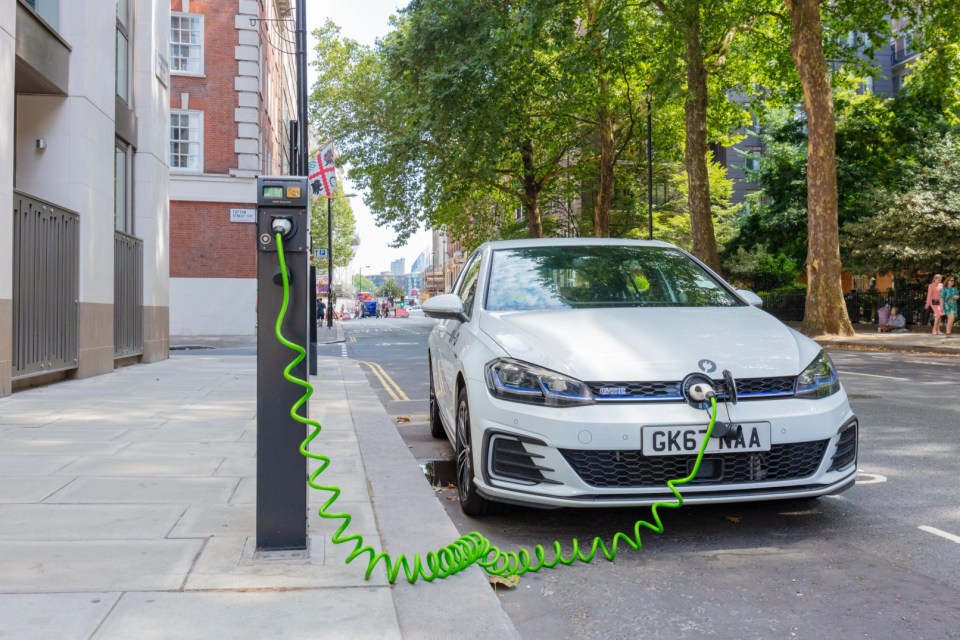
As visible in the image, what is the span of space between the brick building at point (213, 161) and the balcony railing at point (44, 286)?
1656cm

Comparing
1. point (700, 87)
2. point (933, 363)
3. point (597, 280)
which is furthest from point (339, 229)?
point (597, 280)

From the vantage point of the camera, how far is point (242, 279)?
28453 millimetres

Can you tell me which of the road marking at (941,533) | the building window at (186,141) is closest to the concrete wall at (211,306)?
the building window at (186,141)

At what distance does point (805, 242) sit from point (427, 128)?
1914cm

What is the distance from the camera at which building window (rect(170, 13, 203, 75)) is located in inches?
1133

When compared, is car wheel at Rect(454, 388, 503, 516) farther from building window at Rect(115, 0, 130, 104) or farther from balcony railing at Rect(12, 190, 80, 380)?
building window at Rect(115, 0, 130, 104)

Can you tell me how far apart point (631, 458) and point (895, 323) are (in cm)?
2638

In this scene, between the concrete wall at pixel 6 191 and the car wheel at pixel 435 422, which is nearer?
the car wheel at pixel 435 422

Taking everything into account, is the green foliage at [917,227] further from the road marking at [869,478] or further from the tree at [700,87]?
the road marking at [869,478]

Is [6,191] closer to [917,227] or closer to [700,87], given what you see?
[700,87]

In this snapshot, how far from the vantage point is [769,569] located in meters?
3.69

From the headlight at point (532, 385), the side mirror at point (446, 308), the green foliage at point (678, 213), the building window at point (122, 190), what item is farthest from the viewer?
the green foliage at point (678, 213)

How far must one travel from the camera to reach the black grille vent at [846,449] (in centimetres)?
418

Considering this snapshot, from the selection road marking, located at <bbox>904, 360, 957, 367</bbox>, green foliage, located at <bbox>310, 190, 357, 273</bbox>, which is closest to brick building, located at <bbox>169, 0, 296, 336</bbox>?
road marking, located at <bbox>904, 360, 957, 367</bbox>
